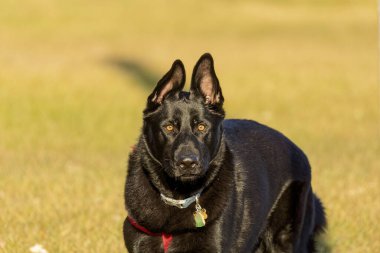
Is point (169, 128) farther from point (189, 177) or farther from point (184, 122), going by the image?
point (189, 177)

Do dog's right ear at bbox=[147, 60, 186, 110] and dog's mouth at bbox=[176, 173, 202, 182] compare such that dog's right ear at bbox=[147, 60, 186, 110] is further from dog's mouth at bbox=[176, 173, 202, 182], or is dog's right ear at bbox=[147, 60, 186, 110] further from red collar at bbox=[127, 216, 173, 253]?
red collar at bbox=[127, 216, 173, 253]

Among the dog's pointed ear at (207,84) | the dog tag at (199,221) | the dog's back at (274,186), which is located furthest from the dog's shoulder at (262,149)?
the dog tag at (199,221)

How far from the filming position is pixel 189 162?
5.56 meters

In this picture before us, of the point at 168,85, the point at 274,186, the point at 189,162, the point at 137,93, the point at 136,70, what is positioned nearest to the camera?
the point at 189,162

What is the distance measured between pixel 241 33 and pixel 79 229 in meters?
23.0

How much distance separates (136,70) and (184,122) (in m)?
17.5

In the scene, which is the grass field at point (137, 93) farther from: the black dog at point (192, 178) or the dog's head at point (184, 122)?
the dog's head at point (184, 122)

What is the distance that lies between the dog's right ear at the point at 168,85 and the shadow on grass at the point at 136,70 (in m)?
15.4

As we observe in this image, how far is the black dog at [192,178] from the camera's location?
226 inches

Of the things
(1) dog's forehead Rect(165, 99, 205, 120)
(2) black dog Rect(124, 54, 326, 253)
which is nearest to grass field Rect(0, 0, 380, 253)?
(2) black dog Rect(124, 54, 326, 253)

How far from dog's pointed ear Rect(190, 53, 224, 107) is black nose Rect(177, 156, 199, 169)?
1.75 feet

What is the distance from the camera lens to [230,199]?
600cm

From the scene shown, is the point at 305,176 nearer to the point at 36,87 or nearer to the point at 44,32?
the point at 36,87

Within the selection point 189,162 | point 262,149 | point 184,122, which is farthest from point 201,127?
point 262,149
